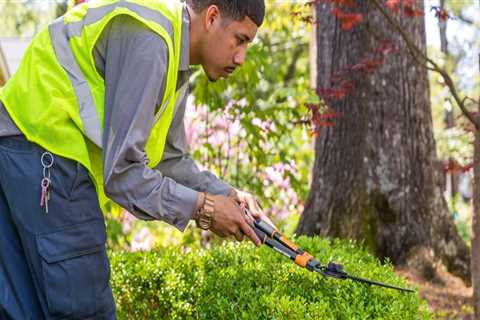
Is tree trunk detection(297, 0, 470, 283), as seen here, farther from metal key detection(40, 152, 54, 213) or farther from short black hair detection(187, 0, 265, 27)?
metal key detection(40, 152, 54, 213)

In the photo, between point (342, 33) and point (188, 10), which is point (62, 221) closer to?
point (188, 10)

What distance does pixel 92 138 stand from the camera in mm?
2396

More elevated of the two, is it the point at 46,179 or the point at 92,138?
the point at 92,138

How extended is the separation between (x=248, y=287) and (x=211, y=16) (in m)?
1.19

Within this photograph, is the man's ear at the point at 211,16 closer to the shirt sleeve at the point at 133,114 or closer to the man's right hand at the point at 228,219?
the shirt sleeve at the point at 133,114

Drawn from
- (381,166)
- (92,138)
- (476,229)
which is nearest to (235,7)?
(92,138)

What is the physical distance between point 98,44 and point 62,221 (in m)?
0.59

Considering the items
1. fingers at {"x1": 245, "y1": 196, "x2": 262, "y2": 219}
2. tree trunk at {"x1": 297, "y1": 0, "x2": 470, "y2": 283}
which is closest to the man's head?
fingers at {"x1": 245, "y1": 196, "x2": 262, "y2": 219}

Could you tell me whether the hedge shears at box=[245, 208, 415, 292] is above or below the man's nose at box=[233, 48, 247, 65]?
below

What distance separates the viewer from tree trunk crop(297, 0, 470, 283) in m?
5.41

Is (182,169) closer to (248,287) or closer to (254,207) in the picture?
(254,207)

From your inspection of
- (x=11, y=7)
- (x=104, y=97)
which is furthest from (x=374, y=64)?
(x=11, y=7)

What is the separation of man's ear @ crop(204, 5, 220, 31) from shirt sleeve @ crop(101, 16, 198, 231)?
24cm

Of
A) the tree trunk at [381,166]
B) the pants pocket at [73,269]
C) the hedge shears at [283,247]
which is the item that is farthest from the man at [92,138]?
the tree trunk at [381,166]
